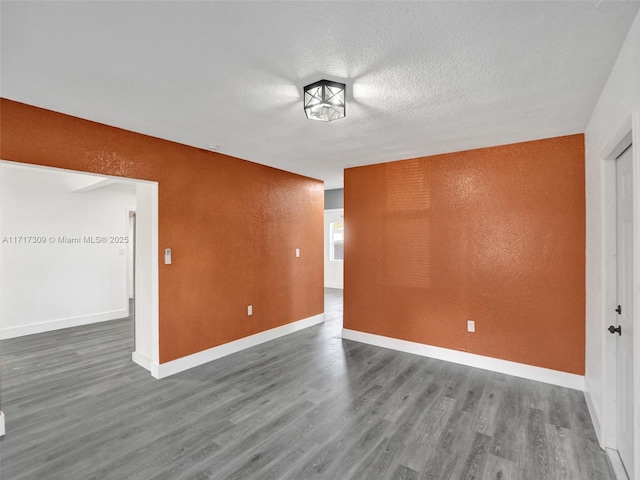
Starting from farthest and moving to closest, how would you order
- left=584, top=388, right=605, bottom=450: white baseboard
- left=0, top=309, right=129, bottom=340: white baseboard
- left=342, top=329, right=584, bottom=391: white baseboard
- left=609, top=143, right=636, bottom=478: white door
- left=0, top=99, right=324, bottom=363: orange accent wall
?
left=0, top=309, right=129, bottom=340: white baseboard
left=342, top=329, right=584, bottom=391: white baseboard
left=0, top=99, right=324, bottom=363: orange accent wall
left=584, top=388, right=605, bottom=450: white baseboard
left=609, top=143, right=636, bottom=478: white door

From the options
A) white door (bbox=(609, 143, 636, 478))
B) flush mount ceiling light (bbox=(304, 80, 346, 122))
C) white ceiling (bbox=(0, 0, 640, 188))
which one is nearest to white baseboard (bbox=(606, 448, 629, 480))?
white door (bbox=(609, 143, 636, 478))

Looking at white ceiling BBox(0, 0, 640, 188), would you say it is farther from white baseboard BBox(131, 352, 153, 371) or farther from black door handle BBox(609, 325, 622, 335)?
white baseboard BBox(131, 352, 153, 371)

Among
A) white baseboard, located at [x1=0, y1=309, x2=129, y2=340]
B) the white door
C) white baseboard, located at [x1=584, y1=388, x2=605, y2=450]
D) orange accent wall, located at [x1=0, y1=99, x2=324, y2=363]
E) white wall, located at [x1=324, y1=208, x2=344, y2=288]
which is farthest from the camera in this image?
white wall, located at [x1=324, y1=208, x2=344, y2=288]

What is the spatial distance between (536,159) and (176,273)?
4075mm

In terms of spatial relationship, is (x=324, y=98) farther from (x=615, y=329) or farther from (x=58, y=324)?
(x=58, y=324)

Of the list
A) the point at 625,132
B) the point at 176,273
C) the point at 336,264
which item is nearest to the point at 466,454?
the point at 625,132

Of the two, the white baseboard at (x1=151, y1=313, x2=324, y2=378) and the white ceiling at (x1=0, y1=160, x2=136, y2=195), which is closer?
the white baseboard at (x1=151, y1=313, x2=324, y2=378)

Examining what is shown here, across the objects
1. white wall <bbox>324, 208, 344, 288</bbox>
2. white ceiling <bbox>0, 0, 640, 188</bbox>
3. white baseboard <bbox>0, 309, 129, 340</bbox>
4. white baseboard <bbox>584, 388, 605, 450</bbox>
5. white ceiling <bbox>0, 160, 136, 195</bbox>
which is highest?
white ceiling <bbox>0, 0, 640, 188</bbox>

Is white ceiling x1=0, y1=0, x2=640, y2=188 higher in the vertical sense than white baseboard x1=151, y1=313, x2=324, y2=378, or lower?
higher

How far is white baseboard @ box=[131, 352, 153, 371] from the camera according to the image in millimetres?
3594

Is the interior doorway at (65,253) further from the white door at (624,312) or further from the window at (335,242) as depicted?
the window at (335,242)

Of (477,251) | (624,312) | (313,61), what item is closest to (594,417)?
(624,312)

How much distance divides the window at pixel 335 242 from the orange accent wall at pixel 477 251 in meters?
4.77

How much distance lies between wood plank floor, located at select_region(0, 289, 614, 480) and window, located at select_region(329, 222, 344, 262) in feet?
18.9
